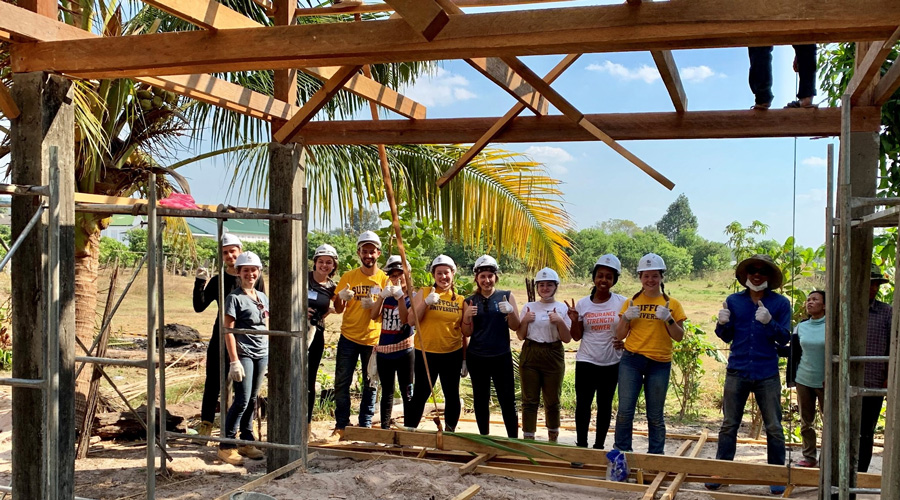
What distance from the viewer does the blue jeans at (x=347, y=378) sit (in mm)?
7332

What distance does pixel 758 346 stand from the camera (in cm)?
603

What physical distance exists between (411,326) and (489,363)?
83cm

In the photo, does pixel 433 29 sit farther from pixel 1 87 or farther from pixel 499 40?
pixel 1 87

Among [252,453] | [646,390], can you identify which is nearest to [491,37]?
[646,390]

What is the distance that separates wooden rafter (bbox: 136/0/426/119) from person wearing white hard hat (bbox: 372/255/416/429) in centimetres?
168

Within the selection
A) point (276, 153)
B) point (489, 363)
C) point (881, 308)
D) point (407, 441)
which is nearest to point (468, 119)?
point (276, 153)

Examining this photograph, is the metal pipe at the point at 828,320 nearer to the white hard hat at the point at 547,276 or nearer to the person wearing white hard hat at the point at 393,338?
the white hard hat at the point at 547,276

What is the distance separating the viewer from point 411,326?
23.8 ft

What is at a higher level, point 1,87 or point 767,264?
point 1,87

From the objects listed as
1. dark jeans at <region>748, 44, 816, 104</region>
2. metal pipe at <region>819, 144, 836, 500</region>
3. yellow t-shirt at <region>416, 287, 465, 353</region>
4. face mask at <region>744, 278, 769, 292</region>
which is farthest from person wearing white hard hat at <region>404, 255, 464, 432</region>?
metal pipe at <region>819, 144, 836, 500</region>

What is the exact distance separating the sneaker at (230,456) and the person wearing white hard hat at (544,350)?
243 cm

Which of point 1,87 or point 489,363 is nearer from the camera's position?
point 1,87

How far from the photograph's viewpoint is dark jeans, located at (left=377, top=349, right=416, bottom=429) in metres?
7.27

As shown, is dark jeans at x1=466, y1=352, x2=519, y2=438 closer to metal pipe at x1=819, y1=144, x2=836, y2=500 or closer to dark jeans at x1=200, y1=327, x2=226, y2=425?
dark jeans at x1=200, y1=327, x2=226, y2=425
